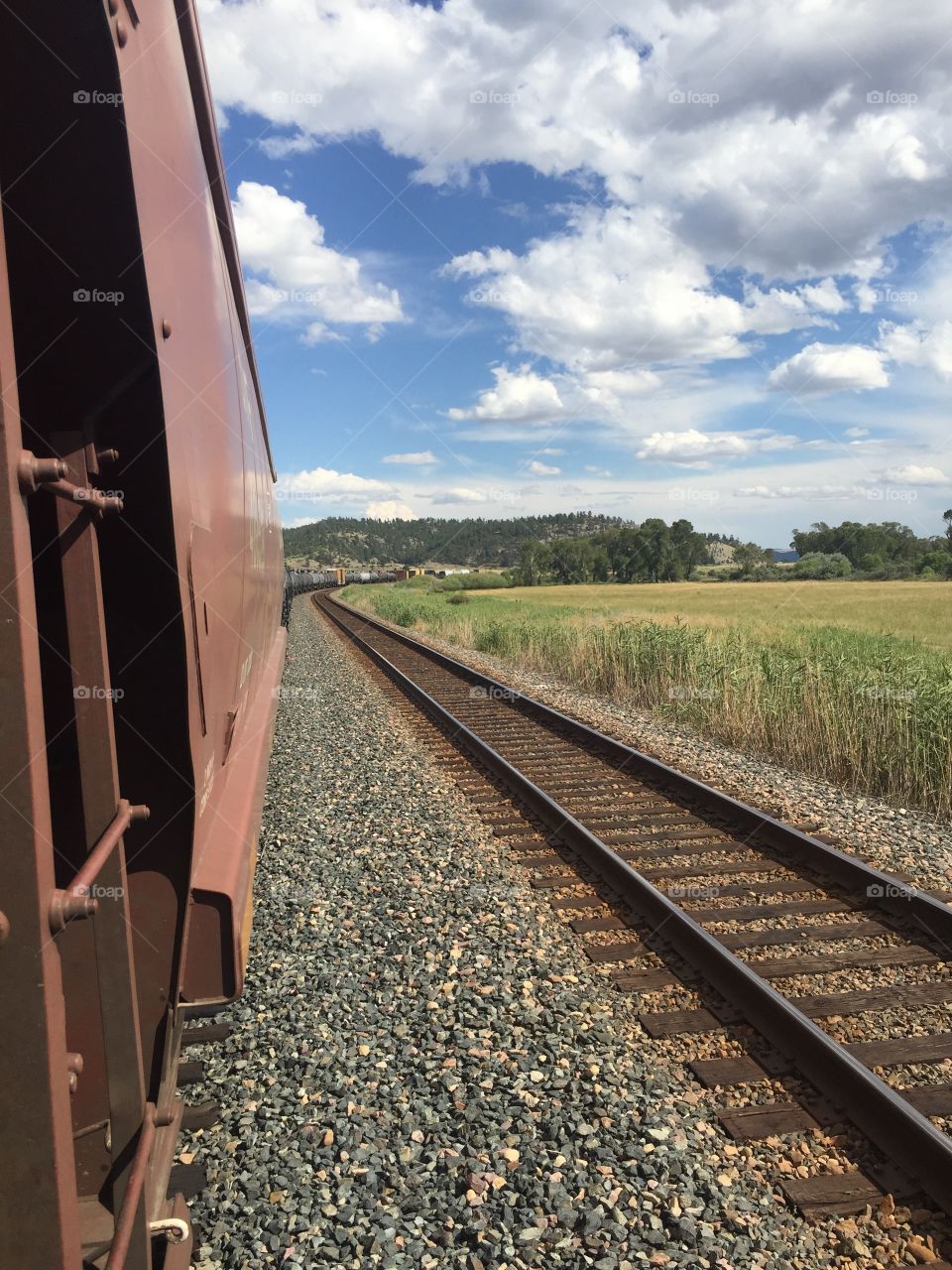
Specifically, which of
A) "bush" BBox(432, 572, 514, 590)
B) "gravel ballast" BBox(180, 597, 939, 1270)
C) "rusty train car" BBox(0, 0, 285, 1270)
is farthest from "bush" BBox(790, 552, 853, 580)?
"rusty train car" BBox(0, 0, 285, 1270)

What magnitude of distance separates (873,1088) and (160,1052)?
259cm

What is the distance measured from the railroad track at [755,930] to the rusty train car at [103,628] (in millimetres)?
2249

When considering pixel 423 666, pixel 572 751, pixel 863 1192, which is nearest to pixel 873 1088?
pixel 863 1192

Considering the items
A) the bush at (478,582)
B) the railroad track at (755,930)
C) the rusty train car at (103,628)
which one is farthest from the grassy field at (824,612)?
the bush at (478,582)

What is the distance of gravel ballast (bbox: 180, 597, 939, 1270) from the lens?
2529mm

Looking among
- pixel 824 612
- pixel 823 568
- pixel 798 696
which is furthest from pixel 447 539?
pixel 798 696

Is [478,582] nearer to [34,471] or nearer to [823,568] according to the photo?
[823,568]

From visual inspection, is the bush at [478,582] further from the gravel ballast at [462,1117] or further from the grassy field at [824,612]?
the gravel ballast at [462,1117]

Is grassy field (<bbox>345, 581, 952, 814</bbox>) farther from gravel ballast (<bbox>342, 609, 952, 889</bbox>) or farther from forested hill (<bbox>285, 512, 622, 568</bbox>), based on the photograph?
forested hill (<bbox>285, 512, 622, 568</bbox>)

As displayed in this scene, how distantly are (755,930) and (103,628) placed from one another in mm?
4127

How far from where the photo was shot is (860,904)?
15.7ft

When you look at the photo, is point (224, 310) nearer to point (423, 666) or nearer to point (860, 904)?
point (860, 904)

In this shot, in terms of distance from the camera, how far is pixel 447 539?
188 meters

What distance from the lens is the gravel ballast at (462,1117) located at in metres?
2.53
